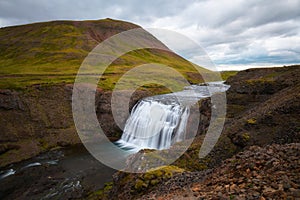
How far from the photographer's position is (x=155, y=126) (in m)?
33.6

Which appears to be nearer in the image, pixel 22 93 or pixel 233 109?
pixel 233 109

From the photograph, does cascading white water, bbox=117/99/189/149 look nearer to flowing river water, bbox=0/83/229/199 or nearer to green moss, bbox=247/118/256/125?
flowing river water, bbox=0/83/229/199

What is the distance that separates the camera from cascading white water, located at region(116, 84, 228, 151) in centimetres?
2989

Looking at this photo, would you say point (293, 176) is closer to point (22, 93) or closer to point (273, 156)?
point (273, 156)

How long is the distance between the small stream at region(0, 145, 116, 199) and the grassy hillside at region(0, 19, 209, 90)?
72.6 ft

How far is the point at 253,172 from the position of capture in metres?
7.18

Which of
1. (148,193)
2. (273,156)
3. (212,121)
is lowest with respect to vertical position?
(148,193)

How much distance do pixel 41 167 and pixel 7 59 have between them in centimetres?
9591

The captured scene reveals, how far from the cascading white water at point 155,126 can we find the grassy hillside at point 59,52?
1555cm

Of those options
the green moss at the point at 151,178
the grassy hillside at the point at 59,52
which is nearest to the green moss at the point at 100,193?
the green moss at the point at 151,178

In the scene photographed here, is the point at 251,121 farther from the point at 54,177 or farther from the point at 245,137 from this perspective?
the point at 54,177

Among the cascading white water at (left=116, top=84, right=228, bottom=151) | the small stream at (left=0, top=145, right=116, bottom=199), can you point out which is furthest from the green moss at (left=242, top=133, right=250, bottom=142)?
the small stream at (left=0, top=145, right=116, bottom=199)

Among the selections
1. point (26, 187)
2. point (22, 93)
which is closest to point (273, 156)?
point (26, 187)

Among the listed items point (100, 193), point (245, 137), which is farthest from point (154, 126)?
point (245, 137)
